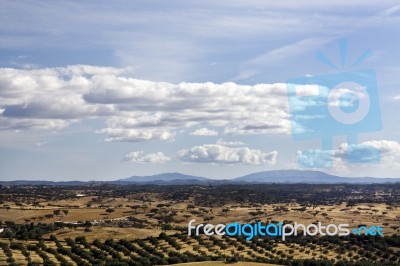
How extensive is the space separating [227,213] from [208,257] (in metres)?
88.2

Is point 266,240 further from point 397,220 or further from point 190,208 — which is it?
point 190,208

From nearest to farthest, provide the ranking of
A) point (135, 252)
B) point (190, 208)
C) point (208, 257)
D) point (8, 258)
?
point (8, 258)
point (208, 257)
point (135, 252)
point (190, 208)

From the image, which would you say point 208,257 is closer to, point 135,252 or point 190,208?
point 135,252

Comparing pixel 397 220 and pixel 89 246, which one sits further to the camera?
pixel 397 220

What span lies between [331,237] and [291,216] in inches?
1931

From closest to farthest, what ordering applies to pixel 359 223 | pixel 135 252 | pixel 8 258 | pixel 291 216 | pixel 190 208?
pixel 8 258 < pixel 135 252 < pixel 359 223 < pixel 291 216 < pixel 190 208

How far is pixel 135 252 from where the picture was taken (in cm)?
8600

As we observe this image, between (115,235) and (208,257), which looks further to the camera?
(115,235)

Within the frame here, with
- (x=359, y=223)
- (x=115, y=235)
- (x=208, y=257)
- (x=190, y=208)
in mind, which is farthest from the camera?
(x=190, y=208)

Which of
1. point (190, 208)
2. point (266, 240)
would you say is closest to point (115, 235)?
point (266, 240)

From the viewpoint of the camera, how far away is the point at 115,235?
108 meters

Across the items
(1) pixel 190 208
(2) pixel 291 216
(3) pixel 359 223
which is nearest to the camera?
(3) pixel 359 223

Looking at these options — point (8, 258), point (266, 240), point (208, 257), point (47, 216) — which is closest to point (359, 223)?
point (266, 240)

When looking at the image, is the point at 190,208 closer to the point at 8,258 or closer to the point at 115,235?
the point at 115,235
